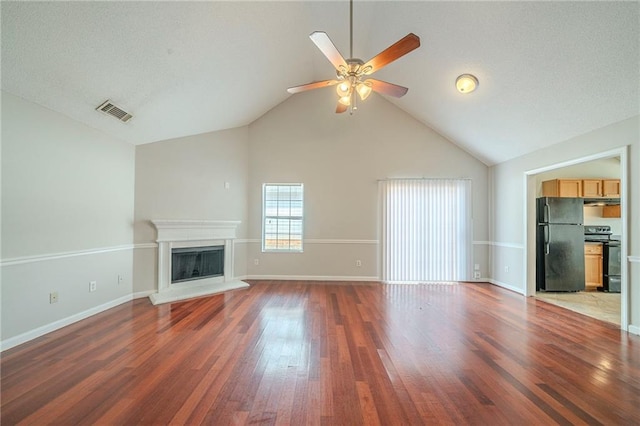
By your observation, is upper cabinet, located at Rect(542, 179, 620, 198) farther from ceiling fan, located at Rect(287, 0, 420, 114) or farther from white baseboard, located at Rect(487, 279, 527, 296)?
ceiling fan, located at Rect(287, 0, 420, 114)

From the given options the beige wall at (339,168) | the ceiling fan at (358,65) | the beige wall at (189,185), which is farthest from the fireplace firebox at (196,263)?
the ceiling fan at (358,65)

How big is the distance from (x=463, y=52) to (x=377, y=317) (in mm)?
3480

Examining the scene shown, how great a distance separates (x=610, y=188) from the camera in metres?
4.97

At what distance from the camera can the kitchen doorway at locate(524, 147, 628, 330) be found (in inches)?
122

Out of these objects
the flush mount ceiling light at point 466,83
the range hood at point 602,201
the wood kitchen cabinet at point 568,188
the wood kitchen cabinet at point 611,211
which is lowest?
the wood kitchen cabinet at point 611,211

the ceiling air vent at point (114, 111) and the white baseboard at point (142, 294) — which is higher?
the ceiling air vent at point (114, 111)

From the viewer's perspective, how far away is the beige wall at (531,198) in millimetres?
2990

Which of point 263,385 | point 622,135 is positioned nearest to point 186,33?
point 263,385

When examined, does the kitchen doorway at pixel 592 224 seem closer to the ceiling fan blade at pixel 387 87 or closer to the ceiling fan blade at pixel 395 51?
the ceiling fan blade at pixel 387 87

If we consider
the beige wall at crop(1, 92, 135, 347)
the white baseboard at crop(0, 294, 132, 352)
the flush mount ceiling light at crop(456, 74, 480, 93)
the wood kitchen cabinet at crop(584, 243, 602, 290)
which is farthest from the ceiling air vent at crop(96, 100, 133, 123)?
the wood kitchen cabinet at crop(584, 243, 602, 290)

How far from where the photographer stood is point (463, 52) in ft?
11.0

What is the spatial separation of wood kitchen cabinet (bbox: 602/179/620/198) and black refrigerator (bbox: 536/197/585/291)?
29.6 inches

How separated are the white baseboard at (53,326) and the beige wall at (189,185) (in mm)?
533

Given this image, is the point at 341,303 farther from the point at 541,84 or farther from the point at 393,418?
the point at 541,84
